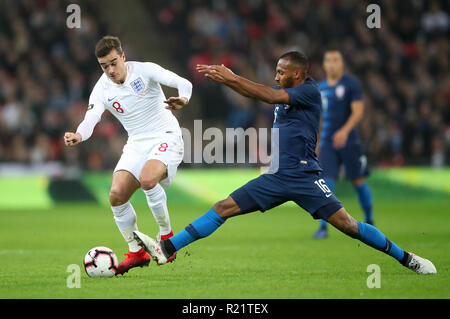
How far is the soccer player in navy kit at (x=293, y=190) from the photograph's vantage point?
247 inches

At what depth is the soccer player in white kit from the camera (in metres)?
6.87

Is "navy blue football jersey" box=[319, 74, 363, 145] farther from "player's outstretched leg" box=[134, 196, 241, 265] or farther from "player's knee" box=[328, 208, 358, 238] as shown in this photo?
"player's outstretched leg" box=[134, 196, 241, 265]

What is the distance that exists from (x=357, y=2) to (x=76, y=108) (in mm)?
8475

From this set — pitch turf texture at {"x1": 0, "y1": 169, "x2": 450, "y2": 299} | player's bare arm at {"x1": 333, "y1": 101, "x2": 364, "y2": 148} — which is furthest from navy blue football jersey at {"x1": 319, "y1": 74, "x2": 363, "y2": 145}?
pitch turf texture at {"x1": 0, "y1": 169, "x2": 450, "y2": 299}

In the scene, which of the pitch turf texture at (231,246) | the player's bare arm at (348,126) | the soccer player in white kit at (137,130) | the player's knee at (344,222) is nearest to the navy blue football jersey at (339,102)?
the player's bare arm at (348,126)

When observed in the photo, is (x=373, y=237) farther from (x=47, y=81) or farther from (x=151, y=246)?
(x=47, y=81)

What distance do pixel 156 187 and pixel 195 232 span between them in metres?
0.87

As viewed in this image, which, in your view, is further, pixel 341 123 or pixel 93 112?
pixel 341 123

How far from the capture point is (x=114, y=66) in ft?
22.7

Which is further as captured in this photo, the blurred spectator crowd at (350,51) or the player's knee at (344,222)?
the blurred spectator crowd at (350,51)

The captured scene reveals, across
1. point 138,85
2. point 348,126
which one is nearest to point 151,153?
point 138,85

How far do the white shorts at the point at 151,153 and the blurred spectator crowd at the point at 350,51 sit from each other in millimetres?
9538

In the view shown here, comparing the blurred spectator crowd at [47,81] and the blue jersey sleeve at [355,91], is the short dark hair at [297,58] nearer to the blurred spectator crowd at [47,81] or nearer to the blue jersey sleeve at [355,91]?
the blue jersey sleeve at [355,91]

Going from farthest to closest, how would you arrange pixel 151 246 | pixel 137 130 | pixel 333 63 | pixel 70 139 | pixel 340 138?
1. pixel 333 63
2. pixel 340 138
3. pixel 137 130
4. pixel 70 139
5. pixel 151 246
